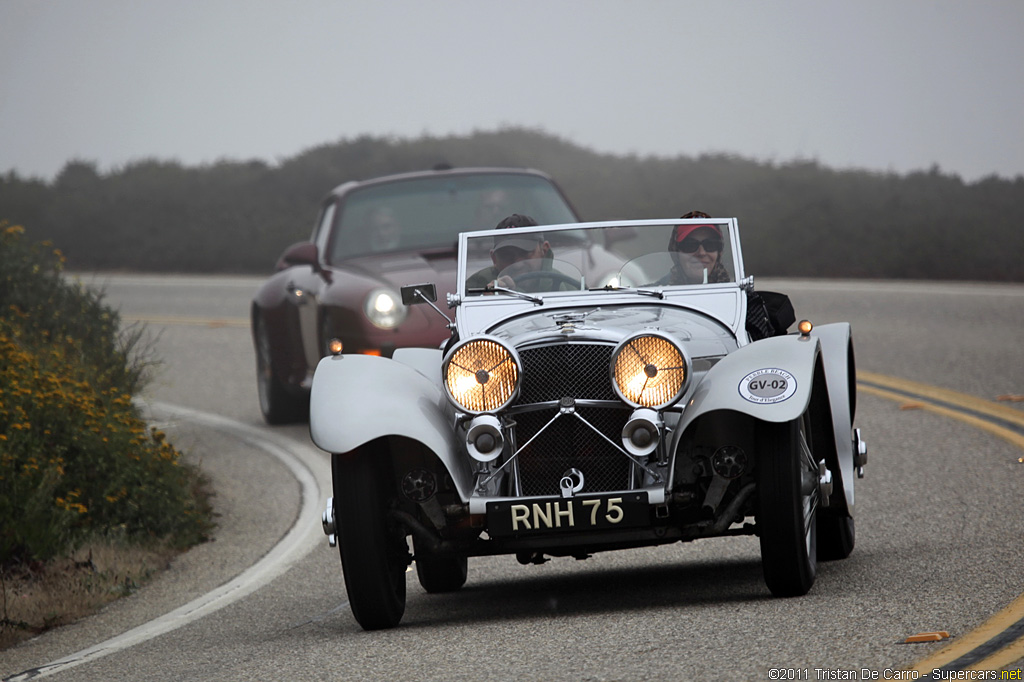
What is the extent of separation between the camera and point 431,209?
38.9ft

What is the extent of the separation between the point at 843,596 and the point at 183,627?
10.4ft

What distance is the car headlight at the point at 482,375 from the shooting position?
579cm

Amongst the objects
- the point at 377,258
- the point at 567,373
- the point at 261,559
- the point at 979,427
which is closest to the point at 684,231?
the point at 567,373

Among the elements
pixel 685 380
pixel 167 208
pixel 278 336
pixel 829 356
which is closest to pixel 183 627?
pixel 685 380

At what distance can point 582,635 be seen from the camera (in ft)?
17.3

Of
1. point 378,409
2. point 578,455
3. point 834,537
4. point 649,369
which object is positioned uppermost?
point 649,369

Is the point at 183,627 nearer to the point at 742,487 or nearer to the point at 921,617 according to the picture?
the point at 742,487

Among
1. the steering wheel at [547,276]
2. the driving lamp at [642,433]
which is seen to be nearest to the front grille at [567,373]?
the driving lamp at [642,433]

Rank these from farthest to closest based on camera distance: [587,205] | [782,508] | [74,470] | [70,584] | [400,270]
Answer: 1. [587,205]
2. [400,270]
3. [74,470]
4. [70,584]
5. [782,508]

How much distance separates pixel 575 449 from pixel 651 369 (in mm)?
452

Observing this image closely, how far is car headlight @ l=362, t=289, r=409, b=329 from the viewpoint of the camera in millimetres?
10750

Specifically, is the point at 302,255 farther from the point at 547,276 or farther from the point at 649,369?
the point at 649,369

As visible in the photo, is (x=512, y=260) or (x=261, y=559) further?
(x=261, y=559)

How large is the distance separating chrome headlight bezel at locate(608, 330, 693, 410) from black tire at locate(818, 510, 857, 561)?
120cm
